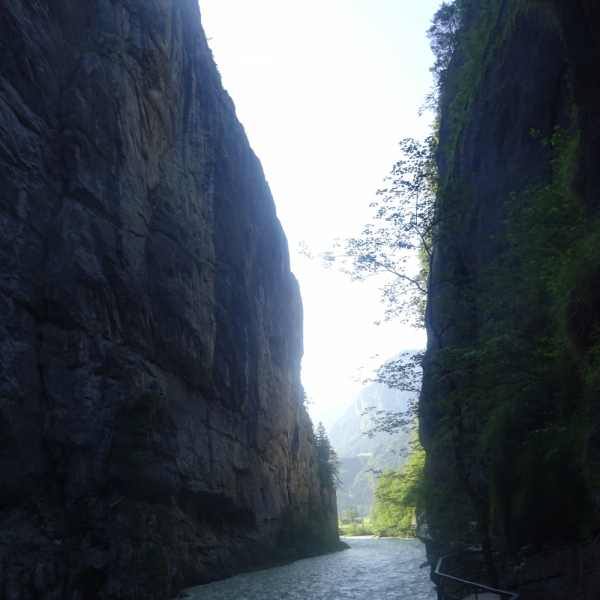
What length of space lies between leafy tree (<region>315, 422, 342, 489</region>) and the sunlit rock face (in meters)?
25.3

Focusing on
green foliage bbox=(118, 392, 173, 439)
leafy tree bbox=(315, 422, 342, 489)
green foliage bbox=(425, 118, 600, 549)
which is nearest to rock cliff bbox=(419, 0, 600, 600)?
green foliage bbox=(425, 118, 600, 549)

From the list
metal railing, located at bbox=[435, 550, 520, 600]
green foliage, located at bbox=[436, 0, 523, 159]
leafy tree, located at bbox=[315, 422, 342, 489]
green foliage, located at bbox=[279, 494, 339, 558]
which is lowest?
green foliage, located at bbox=[279, 494, 339, 558]

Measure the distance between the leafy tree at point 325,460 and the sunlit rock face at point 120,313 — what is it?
Result: 25250mm

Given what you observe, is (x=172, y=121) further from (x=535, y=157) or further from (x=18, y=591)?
(x=18, y=591)

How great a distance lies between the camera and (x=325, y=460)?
192 ft

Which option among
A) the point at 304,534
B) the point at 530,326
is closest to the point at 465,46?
the point at 530,326

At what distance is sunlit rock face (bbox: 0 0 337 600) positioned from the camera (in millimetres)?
15039

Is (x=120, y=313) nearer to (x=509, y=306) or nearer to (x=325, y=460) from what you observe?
(x=509, y=306)

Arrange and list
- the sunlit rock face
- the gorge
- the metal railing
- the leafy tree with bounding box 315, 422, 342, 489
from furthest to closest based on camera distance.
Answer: the leafy tree with bounding box 315, 422, 342, 489 < the sunlit rock face < the gorge < the metal railing

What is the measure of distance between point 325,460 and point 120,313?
43.4 m

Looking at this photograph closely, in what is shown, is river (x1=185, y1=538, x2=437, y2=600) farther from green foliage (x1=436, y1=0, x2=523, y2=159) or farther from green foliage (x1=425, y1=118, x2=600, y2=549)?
green foliage (x1=436, y1=0, x2=523, y2=159)

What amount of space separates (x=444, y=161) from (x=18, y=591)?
25.1m

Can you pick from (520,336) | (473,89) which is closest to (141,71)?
(473,89)

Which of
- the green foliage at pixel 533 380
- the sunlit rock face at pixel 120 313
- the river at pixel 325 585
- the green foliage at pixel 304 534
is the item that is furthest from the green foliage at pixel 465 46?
the green foliage at pixel 304 534
